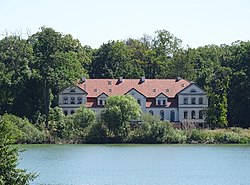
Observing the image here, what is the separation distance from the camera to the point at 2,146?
895 inches

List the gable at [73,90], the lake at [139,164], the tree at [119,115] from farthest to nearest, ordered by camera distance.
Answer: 1. the gable at [73,90]
2. the tree at [119,115]
3. the lake at [139,164]

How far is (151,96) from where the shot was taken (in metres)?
78.3

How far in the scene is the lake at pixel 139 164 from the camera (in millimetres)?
36150

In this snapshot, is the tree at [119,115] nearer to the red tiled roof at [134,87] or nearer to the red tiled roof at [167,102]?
the red tiled roof at [134,87]

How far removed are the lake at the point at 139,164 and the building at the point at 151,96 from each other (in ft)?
54.0

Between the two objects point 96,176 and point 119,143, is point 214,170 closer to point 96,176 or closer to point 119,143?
point 96,176

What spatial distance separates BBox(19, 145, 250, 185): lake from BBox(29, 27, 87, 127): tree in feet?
40.8

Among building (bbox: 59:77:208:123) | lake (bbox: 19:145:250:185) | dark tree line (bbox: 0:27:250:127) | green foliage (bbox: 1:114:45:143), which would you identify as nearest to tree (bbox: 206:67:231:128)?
dark tree line (bbox: 0:27:250:127)

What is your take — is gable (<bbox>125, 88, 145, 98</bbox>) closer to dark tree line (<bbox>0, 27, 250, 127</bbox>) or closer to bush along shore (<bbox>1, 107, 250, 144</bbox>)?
dark tree line (<bbox>0, 27, 250, 127</bbox>)

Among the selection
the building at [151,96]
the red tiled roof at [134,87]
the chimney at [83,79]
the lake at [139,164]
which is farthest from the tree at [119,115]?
the chimney at [83,79]

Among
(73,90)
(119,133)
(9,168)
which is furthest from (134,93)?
(9,168)

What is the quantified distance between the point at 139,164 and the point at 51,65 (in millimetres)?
29489

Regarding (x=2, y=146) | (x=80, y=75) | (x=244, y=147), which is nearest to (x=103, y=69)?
(x=80, y=75)

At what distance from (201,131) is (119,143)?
289 inches
